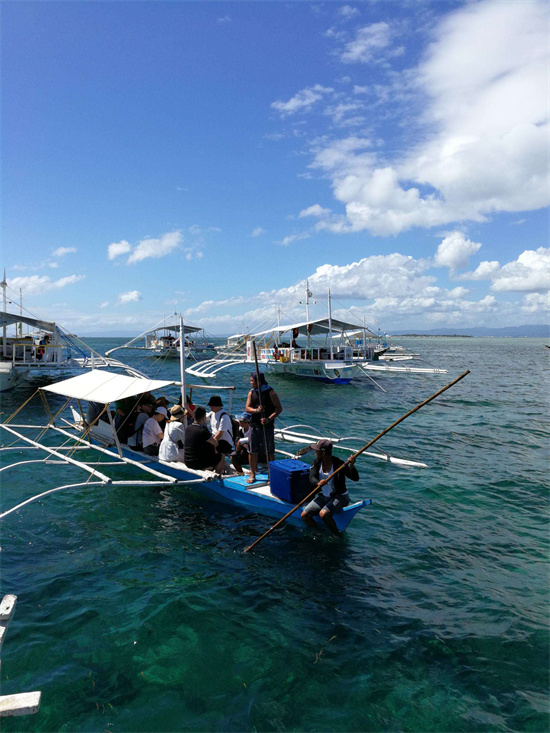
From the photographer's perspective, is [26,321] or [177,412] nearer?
[177,412]

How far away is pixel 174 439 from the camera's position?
11.2 metres

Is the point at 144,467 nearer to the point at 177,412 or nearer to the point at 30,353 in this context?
the point at 177,412

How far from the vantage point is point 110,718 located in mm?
4867

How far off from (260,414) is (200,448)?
1865mm

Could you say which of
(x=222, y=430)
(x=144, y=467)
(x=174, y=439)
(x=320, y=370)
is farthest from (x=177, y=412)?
(x=320, y=370)

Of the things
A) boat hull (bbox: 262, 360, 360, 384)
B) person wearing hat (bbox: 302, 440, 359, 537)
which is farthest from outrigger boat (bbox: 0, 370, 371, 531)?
A: boat hull (bbox: 262, 360, 360, 384)

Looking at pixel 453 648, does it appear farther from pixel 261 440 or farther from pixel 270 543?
pixel 261 440

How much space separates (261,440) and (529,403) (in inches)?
959

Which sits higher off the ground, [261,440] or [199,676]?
[261,440]

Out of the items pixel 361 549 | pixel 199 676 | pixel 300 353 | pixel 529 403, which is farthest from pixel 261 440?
pixel 300 353

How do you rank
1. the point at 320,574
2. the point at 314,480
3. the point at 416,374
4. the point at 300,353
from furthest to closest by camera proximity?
the point at 416,374, the point at 300,353, the point at 314,480, the point at 320,574

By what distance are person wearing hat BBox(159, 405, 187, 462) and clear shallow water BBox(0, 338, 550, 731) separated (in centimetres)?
118

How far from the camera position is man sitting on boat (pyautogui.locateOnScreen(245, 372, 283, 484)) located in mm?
9633

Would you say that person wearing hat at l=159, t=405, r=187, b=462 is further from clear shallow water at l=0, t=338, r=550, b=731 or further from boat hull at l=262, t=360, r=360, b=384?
boat hull at l=262, t=360, r=360, b=384
